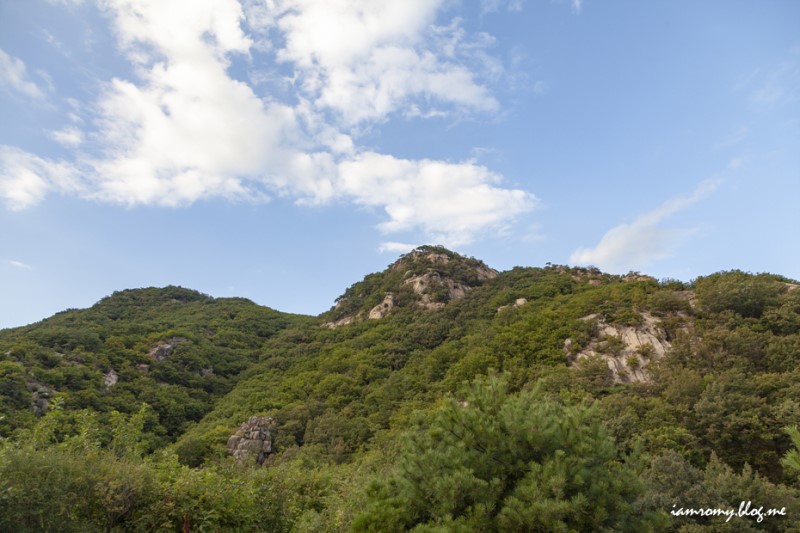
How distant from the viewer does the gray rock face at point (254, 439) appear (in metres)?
33.2

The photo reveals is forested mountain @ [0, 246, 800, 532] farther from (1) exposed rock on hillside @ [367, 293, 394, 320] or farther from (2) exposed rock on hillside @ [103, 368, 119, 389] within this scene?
(1) exposed rock on hillside @ [367, 293, 394, 320]

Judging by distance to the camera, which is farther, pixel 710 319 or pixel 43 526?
pixel 710 319

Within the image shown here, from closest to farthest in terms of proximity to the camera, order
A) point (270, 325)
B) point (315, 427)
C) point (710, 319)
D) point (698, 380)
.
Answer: point (698, 380) → point (710, 319) → point (315, 427) → point (270, 325)

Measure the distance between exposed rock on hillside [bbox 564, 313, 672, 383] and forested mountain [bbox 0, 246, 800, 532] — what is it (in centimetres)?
17

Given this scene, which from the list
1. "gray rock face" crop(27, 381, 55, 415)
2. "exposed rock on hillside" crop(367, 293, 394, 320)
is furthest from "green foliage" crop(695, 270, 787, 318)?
"gray rock face" crop(27, 381, 55, 415)

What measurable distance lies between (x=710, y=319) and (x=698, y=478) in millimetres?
26681

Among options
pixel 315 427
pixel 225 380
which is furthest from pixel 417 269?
pixel 315 427

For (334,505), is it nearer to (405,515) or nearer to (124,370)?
(405,515)

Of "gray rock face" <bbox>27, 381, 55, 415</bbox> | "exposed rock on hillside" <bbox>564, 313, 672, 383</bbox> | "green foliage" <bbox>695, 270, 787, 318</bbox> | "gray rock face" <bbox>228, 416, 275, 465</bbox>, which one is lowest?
"gray rock face" <bbox>228, 416, 275, 465</bbox>

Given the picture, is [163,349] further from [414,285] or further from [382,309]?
[414,285]

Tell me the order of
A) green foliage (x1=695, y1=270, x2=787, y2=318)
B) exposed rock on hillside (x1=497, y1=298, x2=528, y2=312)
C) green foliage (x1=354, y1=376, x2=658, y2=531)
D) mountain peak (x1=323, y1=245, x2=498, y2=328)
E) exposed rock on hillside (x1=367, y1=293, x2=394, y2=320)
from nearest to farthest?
green foliage (x1=354, y1=376, x2=658, y2=531) < green foliage (x1=695, y1=270, x2=787, y2=318) < exposed rock on hillside (x1=497, y1=298, x2=528, y2=312) < exposed rock on hillside (x1=367, y1=293, x2=394, y2=320) < mountain peak (x1=323, y1=245, x2=498, y2=328)

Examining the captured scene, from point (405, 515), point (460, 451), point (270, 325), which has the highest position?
point (270, 325)

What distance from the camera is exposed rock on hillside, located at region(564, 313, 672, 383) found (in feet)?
103

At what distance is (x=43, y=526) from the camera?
7.44m
